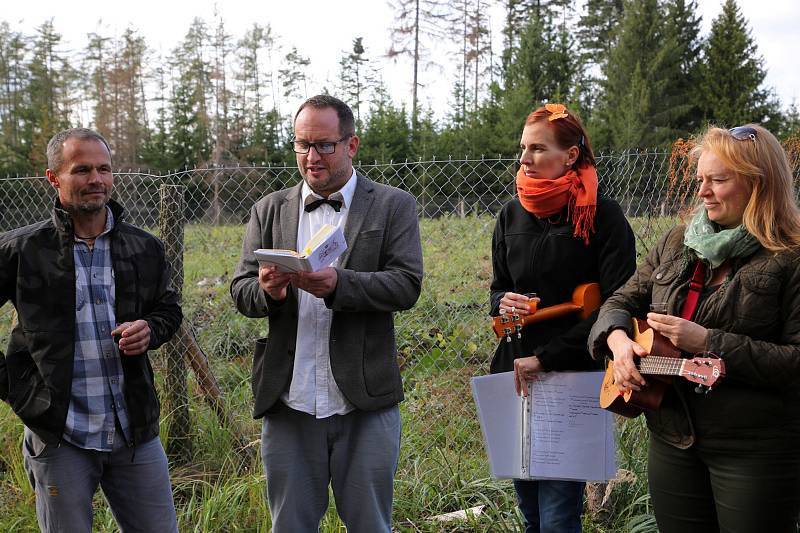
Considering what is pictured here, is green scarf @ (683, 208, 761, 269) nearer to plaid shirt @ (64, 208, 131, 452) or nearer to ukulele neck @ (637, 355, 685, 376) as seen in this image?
ukulele neck @ (637, 355, 685, 376)

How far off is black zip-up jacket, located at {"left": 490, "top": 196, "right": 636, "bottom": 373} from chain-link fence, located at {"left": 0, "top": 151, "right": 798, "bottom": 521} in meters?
1.21

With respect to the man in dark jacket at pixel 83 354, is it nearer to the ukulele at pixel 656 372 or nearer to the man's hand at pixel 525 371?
the man's hand at pixel 525 371

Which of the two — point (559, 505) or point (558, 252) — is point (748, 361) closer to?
point (558, 252)

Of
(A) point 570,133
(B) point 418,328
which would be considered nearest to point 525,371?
(A) point 570,133

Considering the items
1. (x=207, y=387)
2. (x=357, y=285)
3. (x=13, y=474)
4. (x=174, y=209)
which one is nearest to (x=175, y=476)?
(x=207, y=387)

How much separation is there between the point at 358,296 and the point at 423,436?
204 centimetres

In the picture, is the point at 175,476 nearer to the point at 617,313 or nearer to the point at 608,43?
the point at 617,313

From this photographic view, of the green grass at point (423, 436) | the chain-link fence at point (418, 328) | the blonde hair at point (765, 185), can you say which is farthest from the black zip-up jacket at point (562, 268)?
the chain-link fence at point (418, 328)

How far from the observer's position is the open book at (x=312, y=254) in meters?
2.30

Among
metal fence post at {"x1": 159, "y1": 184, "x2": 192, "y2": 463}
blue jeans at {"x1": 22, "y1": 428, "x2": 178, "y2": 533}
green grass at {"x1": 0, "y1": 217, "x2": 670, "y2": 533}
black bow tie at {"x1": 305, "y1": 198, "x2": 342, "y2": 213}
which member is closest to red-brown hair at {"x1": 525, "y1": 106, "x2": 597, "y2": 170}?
black bow tie at {"x1": 305, "y1": 198, "x2": 342, "y2": 213}

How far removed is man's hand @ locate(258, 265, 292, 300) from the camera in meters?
2.52

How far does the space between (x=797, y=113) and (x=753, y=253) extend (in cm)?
4390

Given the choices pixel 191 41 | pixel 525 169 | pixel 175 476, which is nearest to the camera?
pixel 525 169

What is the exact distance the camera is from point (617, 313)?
2516 millimetres
